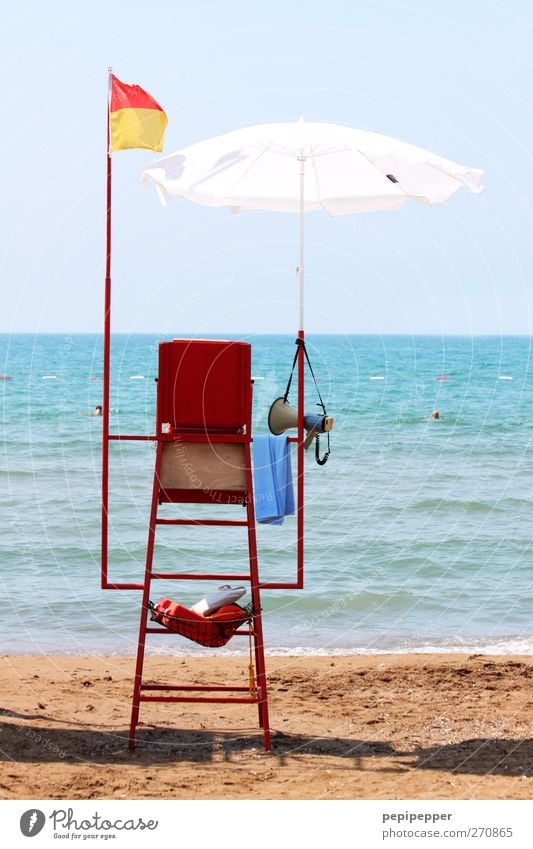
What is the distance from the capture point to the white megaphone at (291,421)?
728cm

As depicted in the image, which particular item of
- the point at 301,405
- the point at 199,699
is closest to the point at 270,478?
the point at 301,405

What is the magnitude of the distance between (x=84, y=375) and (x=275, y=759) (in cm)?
5133

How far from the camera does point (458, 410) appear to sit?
1462 inches

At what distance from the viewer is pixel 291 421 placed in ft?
24.3

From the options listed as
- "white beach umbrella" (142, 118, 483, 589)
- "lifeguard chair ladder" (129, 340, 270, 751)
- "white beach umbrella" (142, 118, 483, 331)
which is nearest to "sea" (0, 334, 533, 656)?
"lifeguard chair ladder" (129, 340, 270, 751)

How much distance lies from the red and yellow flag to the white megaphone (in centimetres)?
177

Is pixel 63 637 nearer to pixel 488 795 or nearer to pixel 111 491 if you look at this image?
pixel 488 795

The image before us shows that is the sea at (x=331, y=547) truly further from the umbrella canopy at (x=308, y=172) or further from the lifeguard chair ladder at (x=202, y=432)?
the umbrella canopy at (x=308, y=172)

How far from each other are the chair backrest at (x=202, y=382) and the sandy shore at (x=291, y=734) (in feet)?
6.22

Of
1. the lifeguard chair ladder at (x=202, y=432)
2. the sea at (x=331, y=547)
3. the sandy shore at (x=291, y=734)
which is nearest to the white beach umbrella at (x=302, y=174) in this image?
the lifeguard chair ladder at (x=202, y=432)

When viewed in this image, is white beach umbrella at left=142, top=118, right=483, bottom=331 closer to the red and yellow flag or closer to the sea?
the red and yellow flag

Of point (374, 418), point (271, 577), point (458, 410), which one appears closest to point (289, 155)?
point (271, 577)

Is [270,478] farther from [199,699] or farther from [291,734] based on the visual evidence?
[291,734]

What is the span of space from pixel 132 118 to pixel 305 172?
1430 millimetres
